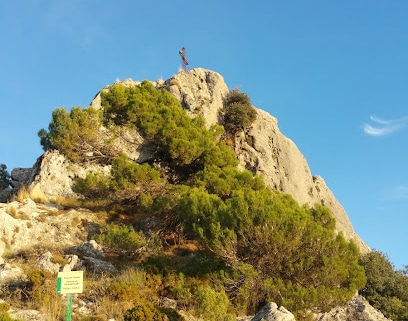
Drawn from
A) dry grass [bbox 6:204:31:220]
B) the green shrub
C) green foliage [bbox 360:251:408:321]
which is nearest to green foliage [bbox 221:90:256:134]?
green foliage [bbox 360:251:408:321]

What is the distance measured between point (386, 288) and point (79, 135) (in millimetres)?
17667

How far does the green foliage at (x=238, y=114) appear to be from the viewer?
103 ft

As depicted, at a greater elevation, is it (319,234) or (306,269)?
(319,234)

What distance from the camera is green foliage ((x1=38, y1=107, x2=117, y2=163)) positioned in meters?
20.4

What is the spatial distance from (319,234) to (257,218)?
7.44 ft

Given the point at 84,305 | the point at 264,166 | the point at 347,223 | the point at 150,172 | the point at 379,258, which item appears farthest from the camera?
the point at 347,223

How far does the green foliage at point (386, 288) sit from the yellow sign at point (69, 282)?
59.1 ft

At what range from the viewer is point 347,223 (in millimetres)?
33312

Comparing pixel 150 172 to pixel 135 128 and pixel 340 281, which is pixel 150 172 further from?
pixel 340 281

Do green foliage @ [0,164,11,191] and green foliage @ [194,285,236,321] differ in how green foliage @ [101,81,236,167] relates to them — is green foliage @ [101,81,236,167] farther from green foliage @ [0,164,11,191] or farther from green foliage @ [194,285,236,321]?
green foliage @ [0,164,11,191]

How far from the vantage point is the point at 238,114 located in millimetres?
31484

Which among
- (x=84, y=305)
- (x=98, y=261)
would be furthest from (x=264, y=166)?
(x=84, y=305)

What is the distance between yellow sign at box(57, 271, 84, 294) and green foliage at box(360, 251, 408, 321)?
1801 centimetres

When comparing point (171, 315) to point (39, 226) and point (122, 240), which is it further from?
point (39, 226)
